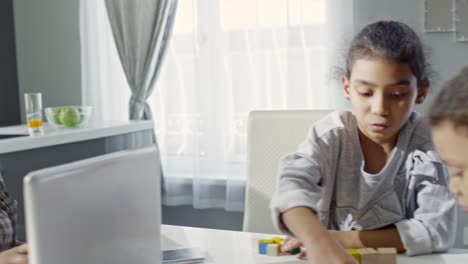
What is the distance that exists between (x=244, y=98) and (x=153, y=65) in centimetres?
54

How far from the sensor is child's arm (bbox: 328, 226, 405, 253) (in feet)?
4.51

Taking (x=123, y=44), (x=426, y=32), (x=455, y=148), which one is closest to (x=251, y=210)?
(x=455, y=148)

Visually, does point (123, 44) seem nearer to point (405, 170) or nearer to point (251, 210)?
point (251, 210)

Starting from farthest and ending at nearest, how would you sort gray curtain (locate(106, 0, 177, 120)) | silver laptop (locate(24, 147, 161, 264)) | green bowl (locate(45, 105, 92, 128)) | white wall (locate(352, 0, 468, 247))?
gray curtain (locate(106, 0, 177, 120)) < green bowl (locate(45, 105, 92, 128)) < white wall (locate(352, 0, 468, 247)) < silver laptop (locate(24, 147, 161, 264))

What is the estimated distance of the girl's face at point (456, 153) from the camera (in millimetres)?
804

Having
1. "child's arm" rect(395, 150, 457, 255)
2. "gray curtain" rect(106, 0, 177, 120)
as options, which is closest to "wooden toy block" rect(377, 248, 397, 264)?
"child's arm" rect(395, 150, 457, 255)

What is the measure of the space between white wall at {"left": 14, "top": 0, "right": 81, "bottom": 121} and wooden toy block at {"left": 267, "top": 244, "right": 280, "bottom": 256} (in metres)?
2.63

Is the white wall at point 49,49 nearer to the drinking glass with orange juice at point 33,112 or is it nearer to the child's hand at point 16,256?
the drinking glass with orange juice at point 33,112

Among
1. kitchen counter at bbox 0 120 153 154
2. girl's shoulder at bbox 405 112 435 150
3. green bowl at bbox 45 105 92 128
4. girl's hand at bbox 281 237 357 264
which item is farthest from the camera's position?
green bowl at bbox 45 105 92 128

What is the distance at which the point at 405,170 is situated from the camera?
1.49 m

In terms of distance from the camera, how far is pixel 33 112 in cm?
293

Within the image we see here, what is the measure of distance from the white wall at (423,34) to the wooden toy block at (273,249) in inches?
66.5

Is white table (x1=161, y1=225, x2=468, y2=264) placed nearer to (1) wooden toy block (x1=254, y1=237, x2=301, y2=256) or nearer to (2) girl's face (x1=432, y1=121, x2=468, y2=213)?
(1) wooden toy block (x1=254, y1=237, x2=301, y2=256)

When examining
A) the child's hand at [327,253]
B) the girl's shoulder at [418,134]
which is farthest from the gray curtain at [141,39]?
the child's hand at [327,253]
